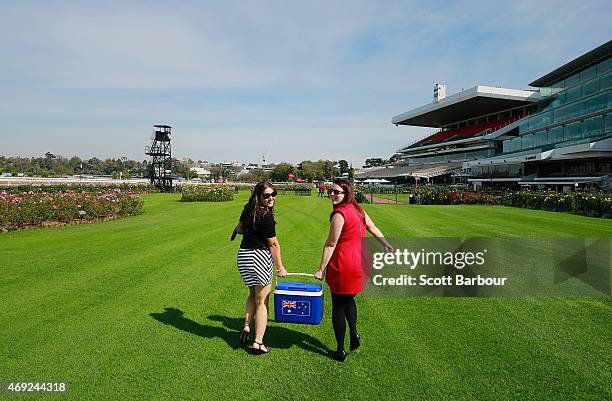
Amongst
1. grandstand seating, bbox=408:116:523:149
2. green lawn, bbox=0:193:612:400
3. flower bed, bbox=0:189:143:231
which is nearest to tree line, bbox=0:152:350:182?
grandstand seating, bbox=408:116:523:149

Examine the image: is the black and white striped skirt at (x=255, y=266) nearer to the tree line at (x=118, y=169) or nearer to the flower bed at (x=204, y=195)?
the flower bed at (x=204, y=195)

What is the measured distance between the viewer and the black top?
4309 millimetres

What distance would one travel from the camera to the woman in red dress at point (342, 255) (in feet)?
13.4

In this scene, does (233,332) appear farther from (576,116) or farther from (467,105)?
(467,105)

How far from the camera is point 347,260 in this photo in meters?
4.08

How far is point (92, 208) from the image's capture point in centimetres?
1689

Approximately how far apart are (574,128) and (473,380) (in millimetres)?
52345

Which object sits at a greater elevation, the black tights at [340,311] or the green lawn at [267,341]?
the black tights at [340,311]

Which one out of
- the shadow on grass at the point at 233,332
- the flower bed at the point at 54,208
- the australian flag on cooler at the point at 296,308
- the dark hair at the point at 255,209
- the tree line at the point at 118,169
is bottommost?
the shadow on grass at the point at 233,332

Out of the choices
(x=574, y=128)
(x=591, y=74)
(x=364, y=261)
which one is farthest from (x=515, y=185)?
(x=364, y=261)

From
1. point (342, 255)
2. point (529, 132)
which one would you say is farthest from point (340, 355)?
point (529, 132)

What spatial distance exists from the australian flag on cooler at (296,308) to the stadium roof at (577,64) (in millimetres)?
53950

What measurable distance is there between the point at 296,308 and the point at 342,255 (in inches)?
36.3

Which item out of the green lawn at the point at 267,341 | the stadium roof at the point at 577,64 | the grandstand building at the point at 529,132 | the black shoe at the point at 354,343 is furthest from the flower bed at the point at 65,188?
the stadium roof at the point at 577,64
